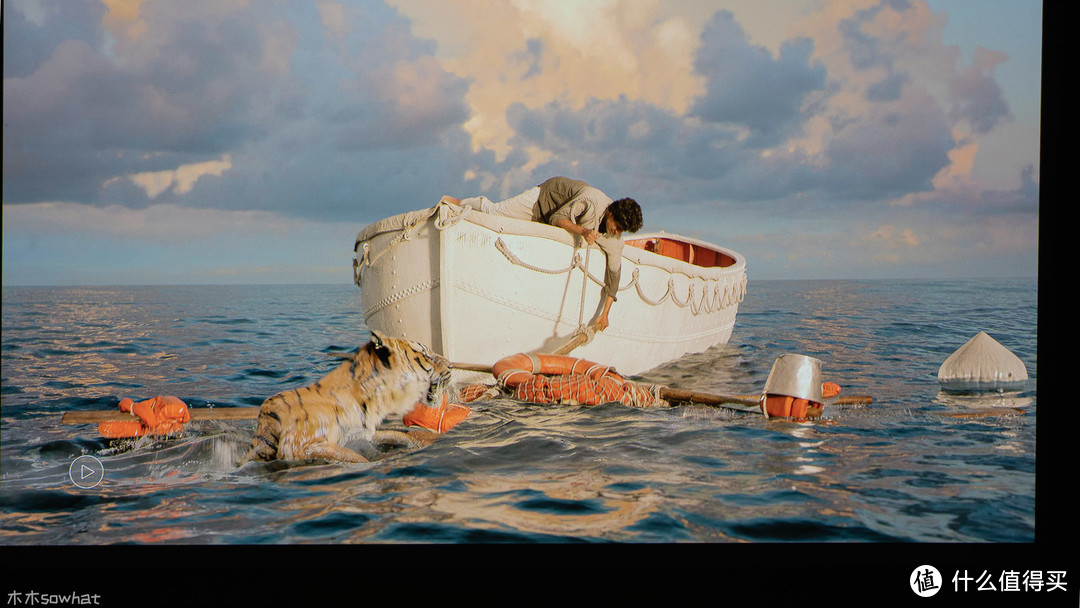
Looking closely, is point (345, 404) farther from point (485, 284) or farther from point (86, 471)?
point (485, 284)

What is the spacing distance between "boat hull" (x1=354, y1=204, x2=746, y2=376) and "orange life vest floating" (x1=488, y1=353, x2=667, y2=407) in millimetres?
699

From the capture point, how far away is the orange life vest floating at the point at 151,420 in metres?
4.56

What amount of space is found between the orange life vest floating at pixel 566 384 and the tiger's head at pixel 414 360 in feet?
5.46

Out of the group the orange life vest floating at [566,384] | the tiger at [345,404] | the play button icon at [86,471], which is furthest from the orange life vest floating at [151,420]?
the orange life vest floating at [566,384]

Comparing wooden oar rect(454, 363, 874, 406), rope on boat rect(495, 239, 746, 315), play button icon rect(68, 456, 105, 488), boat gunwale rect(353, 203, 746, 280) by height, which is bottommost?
play button icon rect(68, 456, 105, 488)

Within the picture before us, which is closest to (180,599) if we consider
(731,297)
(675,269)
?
(675,269)

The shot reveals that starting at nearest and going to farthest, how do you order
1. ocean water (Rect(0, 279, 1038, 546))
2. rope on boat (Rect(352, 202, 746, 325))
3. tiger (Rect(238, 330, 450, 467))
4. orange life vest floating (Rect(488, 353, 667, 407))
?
ocean water (Rect(0, 279, 1038, 546)), tiger (Rect(238, 330, 450, 467)), orange life vest floating (Rect(488, 353, 667, 407)), rope on boat (Rect(352, 202, 746, 325))

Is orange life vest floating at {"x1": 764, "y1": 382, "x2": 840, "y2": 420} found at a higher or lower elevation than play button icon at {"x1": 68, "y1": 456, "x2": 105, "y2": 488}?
higher

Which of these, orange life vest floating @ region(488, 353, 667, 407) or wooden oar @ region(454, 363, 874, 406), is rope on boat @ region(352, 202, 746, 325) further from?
wooden oar @ region(454, 363, 874, 406)

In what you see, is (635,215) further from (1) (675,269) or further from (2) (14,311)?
(2) (14,311)

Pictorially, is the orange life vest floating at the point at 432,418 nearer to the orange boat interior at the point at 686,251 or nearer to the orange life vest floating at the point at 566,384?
the orange life vest floating at the point at 566,384

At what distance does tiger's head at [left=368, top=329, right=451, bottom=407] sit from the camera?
3996mm

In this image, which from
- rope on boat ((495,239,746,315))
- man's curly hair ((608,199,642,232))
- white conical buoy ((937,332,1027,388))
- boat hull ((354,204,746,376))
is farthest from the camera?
white conical buoy ((937,332,1027,388))

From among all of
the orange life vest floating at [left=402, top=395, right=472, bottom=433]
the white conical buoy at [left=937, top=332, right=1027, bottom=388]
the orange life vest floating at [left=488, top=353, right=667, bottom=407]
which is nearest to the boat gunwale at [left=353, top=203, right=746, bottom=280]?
the orange life vest floating at [left=488, top=353, right=667, bottom=407]
